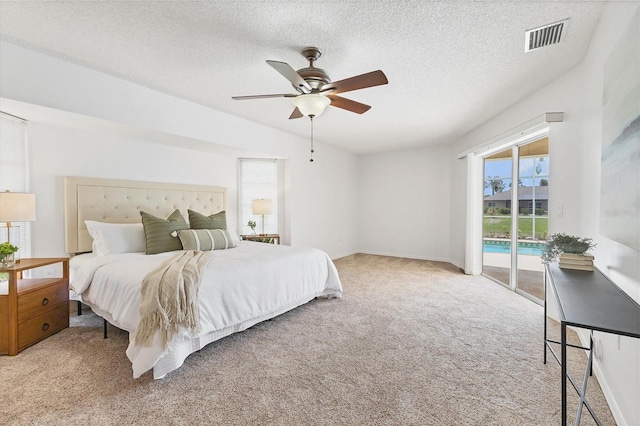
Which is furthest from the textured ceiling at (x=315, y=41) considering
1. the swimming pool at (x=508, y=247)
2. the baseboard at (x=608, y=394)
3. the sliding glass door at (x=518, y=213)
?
the baseboard at (x=608, y=394)

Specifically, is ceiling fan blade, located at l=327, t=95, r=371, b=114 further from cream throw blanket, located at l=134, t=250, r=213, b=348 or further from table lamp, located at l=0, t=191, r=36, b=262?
table lamp, located at l=0, t=191, r=36, b=262

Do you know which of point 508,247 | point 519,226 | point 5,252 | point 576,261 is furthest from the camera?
point 508,247

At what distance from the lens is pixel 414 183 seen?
21.5 ft

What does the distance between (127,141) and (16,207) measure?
5.08ft

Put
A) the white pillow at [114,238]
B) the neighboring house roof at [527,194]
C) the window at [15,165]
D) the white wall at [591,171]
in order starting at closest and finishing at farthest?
the white wall at [591,171], the window at [15,165], the white pillow at [114,238], the neighboring house roof at [527,194]

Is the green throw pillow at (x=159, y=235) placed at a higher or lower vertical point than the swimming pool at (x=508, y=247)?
higher

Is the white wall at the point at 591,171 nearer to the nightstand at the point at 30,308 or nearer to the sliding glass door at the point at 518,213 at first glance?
the sliding glass door at the point at 518,213

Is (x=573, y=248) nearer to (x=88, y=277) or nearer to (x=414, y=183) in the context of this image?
(x=88, y=277)

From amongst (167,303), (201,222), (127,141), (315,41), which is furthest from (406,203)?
(167,303)

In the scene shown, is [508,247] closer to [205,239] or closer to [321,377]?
[321,377]

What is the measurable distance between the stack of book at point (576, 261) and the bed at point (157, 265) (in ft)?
7.46

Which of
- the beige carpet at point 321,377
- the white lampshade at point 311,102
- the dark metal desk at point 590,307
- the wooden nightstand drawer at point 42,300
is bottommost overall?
the beige carpet at point 321,377

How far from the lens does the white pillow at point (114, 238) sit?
3.18 metres

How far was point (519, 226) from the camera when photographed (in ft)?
13.1
